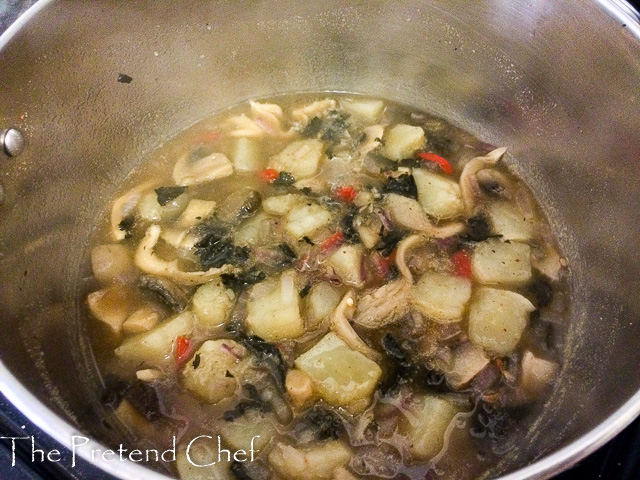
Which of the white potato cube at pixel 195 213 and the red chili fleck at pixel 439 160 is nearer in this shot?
the white potato cube at pixel 195 213

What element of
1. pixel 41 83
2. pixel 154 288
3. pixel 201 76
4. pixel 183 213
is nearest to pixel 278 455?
pixel 154 288

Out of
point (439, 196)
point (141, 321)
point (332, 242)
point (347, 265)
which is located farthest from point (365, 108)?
point (141, 321)

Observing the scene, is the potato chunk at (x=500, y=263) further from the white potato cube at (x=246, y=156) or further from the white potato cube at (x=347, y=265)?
the white potato cube at (x=246, y=156)

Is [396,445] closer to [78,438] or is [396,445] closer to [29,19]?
[78,438]

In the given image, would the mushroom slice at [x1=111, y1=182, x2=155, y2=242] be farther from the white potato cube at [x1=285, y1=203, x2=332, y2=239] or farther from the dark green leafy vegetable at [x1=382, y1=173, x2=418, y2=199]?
the dark green leafy vegetable at [x1=382, y1=173, x2=418, y2=199]

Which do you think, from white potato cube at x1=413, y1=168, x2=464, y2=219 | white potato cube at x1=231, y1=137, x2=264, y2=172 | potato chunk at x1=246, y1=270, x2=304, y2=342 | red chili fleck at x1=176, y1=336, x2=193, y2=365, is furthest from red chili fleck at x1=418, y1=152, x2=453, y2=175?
red chili fleck at x1=176, y1=336, x2=193, y2=365

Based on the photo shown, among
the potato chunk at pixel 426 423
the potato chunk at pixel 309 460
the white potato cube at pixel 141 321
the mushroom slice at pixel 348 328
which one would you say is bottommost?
the white potato cube at pixel 141 321

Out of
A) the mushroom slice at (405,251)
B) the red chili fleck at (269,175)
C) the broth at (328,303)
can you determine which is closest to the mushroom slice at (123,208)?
the broth at (328,303)
